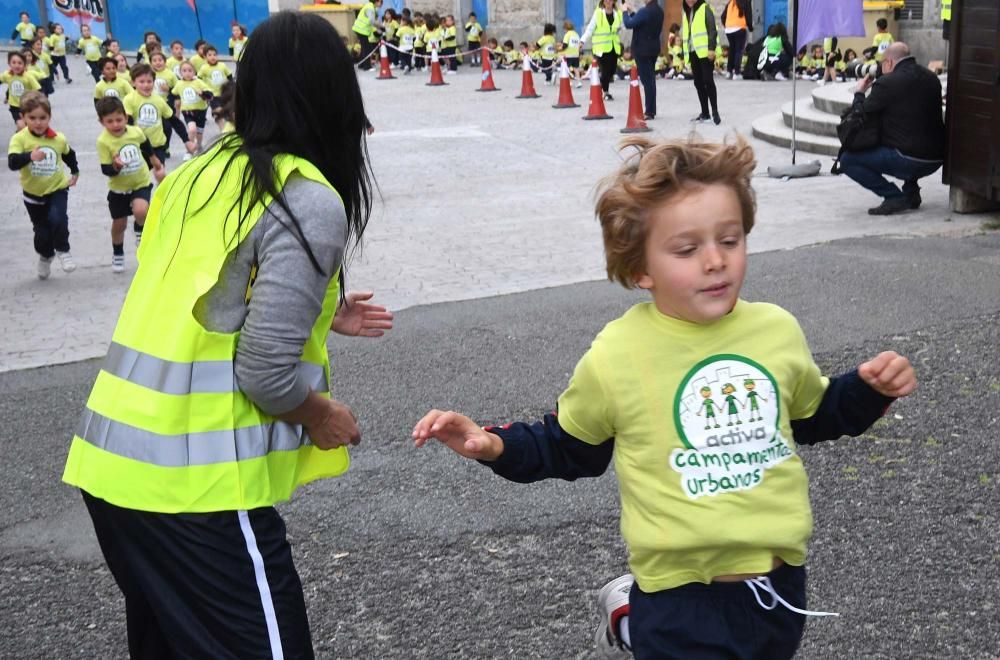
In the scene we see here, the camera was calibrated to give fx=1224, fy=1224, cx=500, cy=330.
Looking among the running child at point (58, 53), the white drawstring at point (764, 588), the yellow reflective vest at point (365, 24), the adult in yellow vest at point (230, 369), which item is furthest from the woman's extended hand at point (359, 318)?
the running child at point (58, 53)

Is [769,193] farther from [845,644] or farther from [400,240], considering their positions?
[845,644]

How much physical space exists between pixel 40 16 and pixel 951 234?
41318 millimetres

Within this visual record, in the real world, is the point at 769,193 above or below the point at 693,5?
below

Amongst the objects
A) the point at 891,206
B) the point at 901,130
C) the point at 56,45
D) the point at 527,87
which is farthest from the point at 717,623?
the point at 56,45

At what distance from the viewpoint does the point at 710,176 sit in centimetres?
236

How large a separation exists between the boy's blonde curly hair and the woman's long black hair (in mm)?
572

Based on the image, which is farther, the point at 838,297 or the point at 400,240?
the point at 400,240

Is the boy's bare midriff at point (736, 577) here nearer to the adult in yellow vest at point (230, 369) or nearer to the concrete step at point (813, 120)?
the adult in yellow vest at point (230, 369)

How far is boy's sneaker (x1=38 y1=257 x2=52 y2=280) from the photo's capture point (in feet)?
30.3

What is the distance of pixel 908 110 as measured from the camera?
32.5ft

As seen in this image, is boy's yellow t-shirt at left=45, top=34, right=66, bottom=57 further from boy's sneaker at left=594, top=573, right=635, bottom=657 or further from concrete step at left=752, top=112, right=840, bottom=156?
boy's sneaker at left=594, top=573, right=635, bottom=657

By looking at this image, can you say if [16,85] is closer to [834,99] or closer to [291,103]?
[834,99]

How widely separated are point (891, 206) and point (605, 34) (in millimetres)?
11012

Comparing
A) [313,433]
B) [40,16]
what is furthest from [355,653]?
[40,16]
